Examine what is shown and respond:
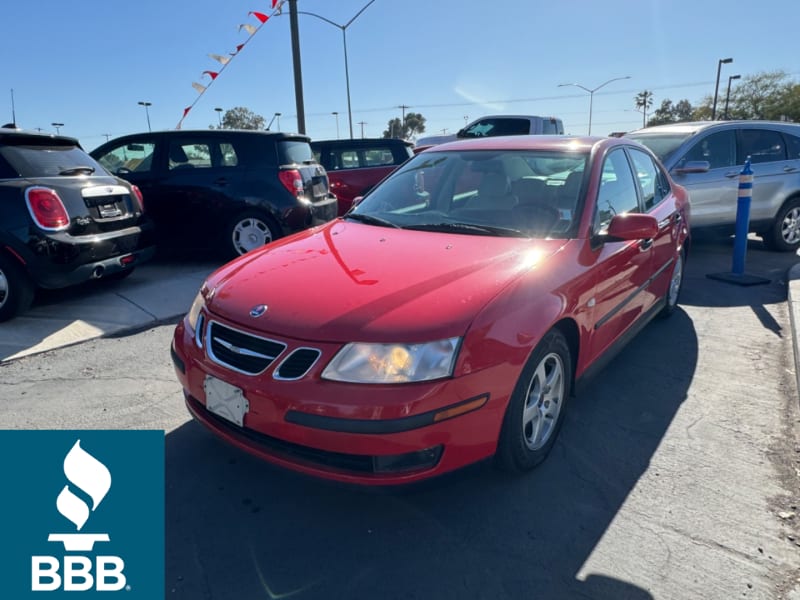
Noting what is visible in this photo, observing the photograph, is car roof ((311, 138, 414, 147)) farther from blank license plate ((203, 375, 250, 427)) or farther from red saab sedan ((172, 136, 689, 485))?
blank license plate ((203, 375, 250, 427))

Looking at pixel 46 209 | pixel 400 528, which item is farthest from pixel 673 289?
pixel 46 209

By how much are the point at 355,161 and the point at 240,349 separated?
807cm

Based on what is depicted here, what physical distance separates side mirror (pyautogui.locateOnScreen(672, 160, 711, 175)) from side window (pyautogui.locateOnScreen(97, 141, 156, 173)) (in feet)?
21.3

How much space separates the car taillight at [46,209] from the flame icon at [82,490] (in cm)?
296

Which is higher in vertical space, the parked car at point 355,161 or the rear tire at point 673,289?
the parked car at point 355,161

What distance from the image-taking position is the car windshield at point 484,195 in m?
3.08

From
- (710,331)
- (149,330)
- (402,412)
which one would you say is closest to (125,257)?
(149,330)

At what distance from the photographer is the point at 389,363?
82.9 inches

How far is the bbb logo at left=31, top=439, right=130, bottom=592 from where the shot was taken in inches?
77.6

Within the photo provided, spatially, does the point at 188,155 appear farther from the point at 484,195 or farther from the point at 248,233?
the point at 484,195

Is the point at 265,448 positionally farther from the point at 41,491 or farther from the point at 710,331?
the point at 710,331

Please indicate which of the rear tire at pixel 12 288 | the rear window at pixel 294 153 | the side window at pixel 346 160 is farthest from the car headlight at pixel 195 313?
the side window at pixel 346 160

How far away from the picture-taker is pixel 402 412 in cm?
204

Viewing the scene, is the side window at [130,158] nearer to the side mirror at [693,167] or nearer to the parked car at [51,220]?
the parked car at [51,220]
